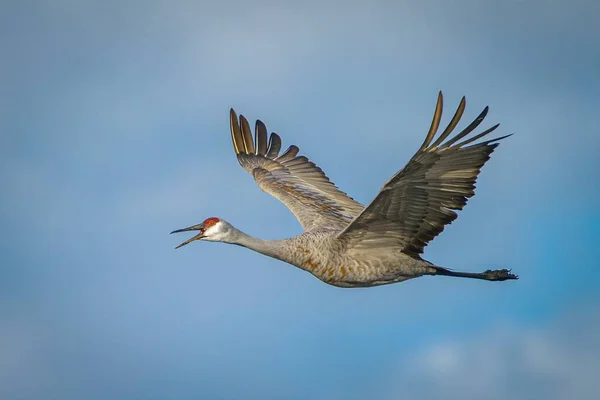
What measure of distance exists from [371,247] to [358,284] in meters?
0.68

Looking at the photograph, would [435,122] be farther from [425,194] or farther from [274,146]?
[274,146]

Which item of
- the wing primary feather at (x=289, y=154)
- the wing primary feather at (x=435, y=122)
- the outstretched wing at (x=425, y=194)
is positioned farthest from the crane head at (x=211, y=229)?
the wing primary feather at (x=289, y=154)

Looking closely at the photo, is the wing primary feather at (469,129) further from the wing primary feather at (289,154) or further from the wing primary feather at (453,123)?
the wing primary feather at (289,154)

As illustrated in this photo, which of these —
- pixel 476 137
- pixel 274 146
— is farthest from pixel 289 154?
pixel 476 137

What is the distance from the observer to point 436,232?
43.1 ft

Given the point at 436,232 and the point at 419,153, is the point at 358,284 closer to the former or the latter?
the point at 436,232

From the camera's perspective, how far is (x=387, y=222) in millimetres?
12992

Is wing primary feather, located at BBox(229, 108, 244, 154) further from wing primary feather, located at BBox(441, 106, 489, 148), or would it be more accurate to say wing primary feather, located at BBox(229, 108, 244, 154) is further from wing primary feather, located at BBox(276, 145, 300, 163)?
wing primary feather, located at BBox(441, 106, 489, 148)

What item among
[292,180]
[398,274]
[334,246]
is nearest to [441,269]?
[398,274]

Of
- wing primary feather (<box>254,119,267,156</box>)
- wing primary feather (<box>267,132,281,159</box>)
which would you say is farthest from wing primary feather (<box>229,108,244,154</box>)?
wing primary feather (<box>267,132,281,159</box>)

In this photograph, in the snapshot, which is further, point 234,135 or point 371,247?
Result: point 234,135

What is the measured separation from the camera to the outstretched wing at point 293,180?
1564 centimetres

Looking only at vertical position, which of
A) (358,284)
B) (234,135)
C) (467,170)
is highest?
(234,135)

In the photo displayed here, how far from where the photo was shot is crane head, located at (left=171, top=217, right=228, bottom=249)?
44.8ft
